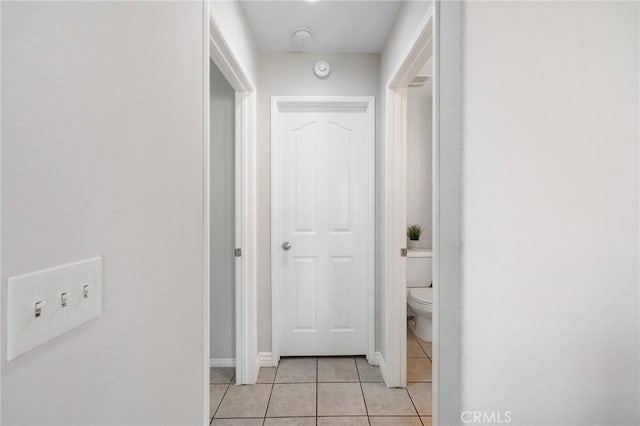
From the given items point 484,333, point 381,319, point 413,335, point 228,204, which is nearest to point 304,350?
point 381,319

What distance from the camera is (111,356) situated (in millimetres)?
723

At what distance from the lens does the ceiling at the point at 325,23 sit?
198cm

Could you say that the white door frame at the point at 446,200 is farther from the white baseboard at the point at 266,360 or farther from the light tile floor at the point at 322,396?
the white baseboard at the point at 266,360

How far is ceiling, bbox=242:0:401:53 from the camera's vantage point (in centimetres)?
198

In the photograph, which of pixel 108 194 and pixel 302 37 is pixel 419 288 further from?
pixel 108 194

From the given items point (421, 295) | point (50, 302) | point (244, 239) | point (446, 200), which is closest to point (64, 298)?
point (50, 302)

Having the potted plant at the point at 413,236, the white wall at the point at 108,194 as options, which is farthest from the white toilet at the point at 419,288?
the white wall at the point at 108,194

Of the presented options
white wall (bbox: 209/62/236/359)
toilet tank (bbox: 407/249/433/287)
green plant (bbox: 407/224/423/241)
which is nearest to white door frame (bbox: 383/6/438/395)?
toilet tank (bbox: 407/249/433/287)

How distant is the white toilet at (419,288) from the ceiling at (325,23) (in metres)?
1.95

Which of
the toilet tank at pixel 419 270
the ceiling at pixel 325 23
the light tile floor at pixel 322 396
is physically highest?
the ceiling at pixel 325 23

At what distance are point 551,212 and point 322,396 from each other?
5.83 feet

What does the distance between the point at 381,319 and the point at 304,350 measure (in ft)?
2.33

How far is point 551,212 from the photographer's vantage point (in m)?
1.05

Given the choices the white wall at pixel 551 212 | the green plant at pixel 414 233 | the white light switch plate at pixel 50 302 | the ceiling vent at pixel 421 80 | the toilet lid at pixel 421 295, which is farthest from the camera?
the green plant at pixel 414 233
